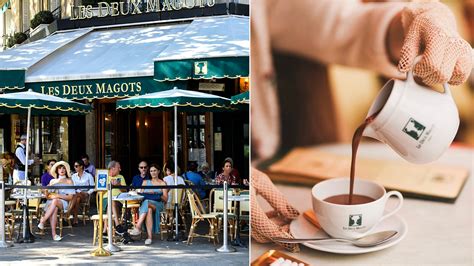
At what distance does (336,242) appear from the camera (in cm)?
418

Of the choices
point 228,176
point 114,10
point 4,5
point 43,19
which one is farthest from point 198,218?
point 4,5

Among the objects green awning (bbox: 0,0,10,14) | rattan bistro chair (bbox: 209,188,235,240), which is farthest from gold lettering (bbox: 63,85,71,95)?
green awning (bbox: 0,0,10,14)

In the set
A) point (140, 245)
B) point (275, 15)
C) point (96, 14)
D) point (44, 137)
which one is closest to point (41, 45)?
point (96, 14)

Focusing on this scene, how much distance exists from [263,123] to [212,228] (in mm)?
6658

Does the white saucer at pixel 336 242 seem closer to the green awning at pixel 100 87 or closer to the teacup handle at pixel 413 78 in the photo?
the teacup handle at pixel 413 78

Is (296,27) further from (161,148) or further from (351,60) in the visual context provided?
(161,148)

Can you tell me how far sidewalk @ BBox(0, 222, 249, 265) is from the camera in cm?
945

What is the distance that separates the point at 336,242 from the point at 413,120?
0.86 meters

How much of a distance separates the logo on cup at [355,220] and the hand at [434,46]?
888mm

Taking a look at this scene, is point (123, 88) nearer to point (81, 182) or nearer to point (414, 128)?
point (81, 182)

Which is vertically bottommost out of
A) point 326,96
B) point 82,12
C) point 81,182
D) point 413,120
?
point 81,182

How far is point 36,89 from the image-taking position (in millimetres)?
14367

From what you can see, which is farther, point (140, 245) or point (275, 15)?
point (140, 245)

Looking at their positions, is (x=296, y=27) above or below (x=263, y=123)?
above
